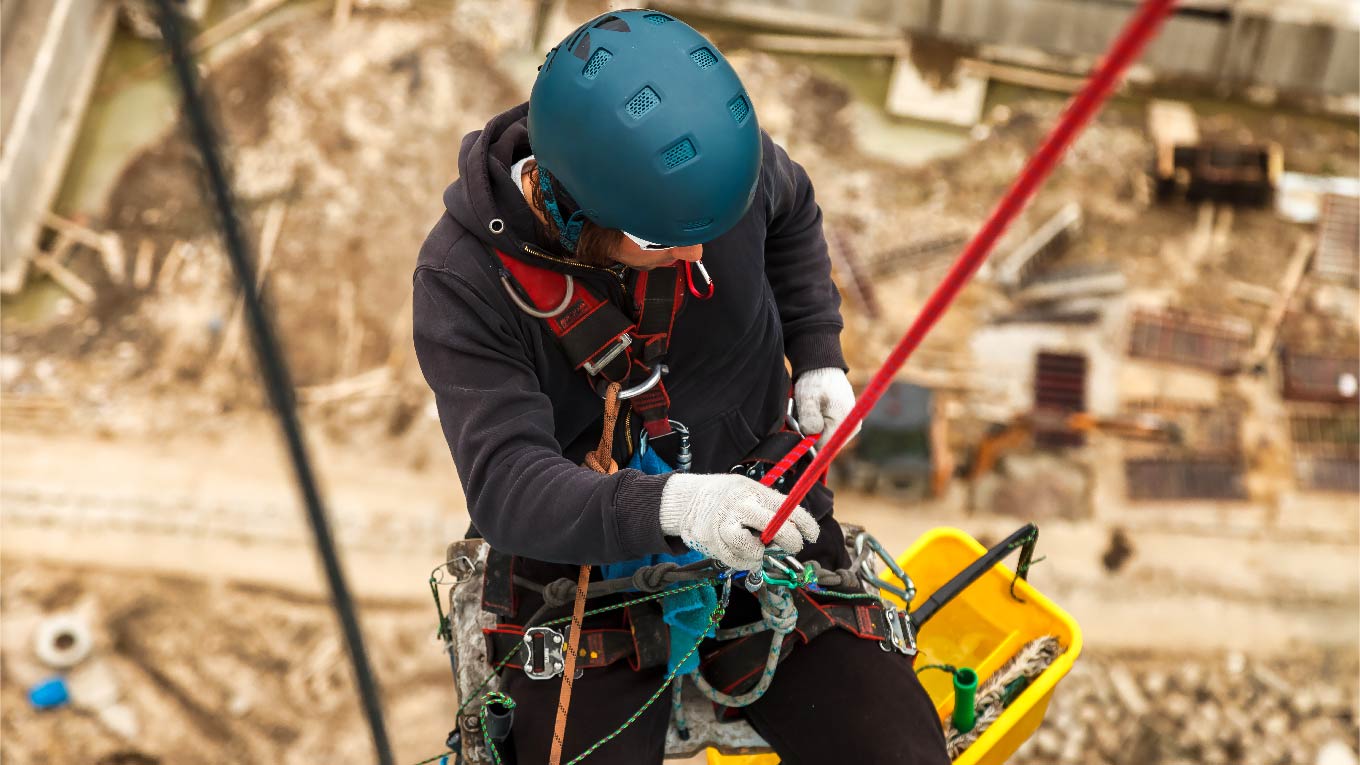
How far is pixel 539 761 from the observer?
10.8 ft

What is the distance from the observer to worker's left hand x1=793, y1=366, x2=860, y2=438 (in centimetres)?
377

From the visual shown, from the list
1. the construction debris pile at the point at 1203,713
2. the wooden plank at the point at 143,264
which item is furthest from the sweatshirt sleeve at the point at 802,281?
the wooden plank at the point at 143,264

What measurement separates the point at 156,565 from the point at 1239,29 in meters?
7.38

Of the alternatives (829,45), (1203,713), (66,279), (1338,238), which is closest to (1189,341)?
(1338,238)

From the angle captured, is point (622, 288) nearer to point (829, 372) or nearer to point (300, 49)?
point (829, 372)

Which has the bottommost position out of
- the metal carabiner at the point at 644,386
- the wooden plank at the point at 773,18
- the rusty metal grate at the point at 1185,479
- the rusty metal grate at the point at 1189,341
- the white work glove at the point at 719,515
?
the rusty metal grate at the point at 1185,479

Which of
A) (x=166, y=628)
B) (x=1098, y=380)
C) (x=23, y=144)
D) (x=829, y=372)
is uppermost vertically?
(x=829, y=372)

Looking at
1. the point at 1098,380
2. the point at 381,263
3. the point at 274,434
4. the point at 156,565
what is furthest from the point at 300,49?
the point at 1098,380

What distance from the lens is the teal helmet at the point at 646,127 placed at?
9.36ft

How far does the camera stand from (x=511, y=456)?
119 inches

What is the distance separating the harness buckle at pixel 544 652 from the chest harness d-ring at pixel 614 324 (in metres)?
0.61

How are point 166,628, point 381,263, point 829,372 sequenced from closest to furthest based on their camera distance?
point 829,372, point 166,628, point 381,263

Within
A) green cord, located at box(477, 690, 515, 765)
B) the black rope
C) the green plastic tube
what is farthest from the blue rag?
the black rope

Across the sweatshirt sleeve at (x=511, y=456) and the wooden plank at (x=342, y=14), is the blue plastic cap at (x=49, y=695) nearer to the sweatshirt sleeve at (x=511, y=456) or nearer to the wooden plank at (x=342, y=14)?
the sweatshirt sleeve at (x=511, y=456)
